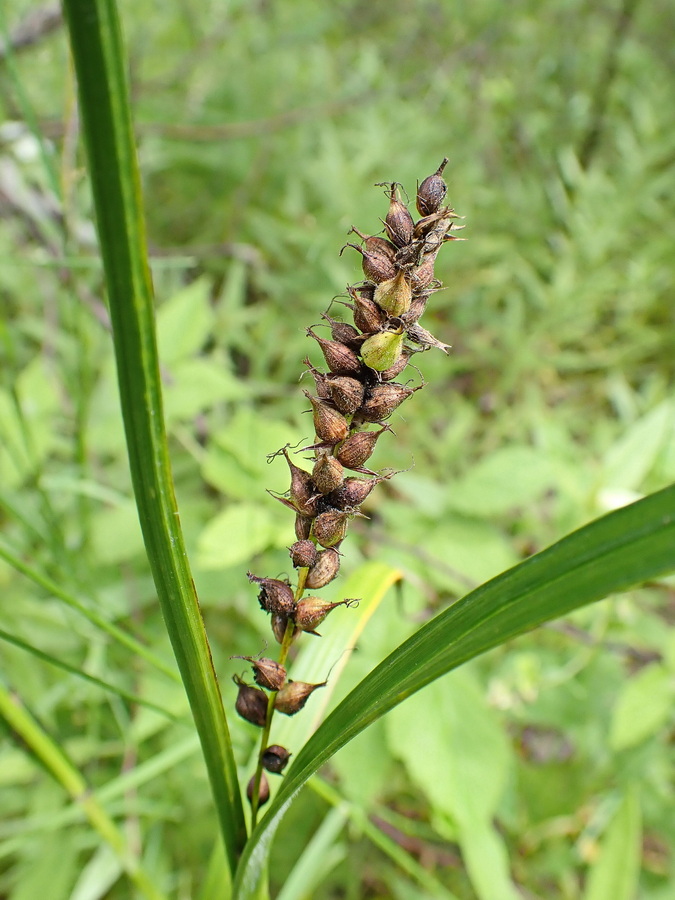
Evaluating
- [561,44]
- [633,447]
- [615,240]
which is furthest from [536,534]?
[561,44]

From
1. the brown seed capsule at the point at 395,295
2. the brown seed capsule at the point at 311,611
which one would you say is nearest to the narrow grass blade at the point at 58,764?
the brown seed capsule at the point at 311,611

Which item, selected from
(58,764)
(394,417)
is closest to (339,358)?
(58,764)

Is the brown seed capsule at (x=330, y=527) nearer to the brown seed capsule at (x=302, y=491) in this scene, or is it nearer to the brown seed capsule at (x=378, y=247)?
the brown seed capsule at (x=302, y=491)

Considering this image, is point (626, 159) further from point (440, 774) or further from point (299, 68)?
point (440, 774)

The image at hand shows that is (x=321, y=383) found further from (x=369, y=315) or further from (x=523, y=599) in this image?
(x=523, y=599)

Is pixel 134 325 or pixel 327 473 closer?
pixel 134 325
